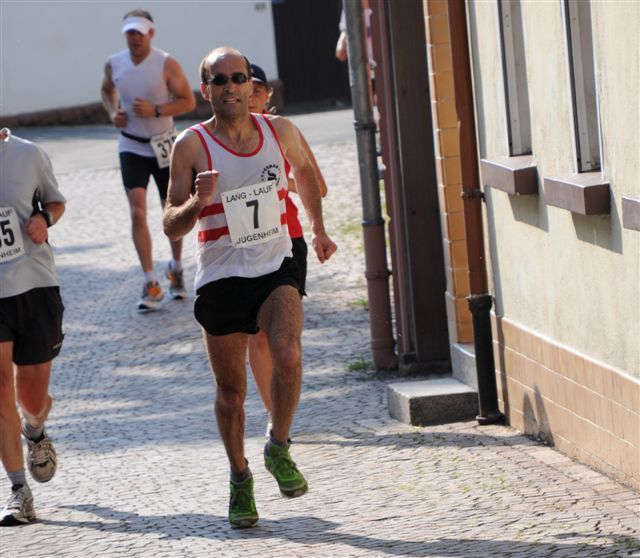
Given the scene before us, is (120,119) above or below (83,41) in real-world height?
below

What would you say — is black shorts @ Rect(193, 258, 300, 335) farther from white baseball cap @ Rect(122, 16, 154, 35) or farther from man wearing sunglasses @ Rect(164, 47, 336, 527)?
white baseball cap @ Rect(122, 16, 154, 35)

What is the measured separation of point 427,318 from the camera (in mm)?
10000

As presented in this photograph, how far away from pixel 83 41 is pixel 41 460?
25.2 metres

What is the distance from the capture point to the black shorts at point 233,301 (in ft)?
21.6

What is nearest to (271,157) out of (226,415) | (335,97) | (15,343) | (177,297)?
(226,415)

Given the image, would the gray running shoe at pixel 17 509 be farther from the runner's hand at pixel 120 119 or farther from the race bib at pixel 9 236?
the runner's hand at pixel 120 119

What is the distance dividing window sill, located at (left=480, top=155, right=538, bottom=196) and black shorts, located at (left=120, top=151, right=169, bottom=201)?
15.9 ft

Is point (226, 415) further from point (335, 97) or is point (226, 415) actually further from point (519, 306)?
point (335, 97)

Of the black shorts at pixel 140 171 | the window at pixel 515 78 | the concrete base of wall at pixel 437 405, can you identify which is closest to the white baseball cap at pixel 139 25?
the black shorts at pixel 140 171

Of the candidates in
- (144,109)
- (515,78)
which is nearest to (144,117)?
(144,109)

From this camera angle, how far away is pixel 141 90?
12.8 m

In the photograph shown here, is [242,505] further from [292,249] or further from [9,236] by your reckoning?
[9,236]

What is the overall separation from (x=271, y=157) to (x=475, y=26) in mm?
2297

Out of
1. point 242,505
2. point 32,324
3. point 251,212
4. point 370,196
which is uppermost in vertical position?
point 251,212
